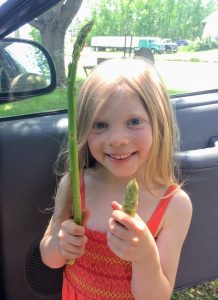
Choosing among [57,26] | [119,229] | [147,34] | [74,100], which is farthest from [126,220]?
[147,34]

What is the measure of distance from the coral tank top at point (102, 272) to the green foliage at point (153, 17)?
87cm

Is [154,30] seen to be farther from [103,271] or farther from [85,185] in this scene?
[103,271]

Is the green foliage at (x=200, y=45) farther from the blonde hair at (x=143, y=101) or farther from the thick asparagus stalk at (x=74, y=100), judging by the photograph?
the thick asparagus stalk at (x=74, y=100)

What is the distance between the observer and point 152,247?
3.80ft

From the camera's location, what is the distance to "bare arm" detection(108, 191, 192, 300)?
1.06 m

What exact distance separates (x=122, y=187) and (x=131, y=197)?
0.76 metres

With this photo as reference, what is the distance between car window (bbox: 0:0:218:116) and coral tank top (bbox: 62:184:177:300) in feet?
1.94

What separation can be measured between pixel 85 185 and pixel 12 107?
65 centimetres

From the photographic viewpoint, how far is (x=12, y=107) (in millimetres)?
Answer: 2059

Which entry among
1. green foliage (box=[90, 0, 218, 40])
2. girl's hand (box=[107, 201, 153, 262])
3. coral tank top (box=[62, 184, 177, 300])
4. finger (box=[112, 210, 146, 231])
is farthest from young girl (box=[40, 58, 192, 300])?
green foliage (box=[90, 0, 218, 40])

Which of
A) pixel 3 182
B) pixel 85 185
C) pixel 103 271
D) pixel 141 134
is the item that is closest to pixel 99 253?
pixel 103 271

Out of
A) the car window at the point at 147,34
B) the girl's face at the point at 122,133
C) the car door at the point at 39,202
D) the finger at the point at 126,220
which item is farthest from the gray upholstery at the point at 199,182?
the finger at the point at 126,220

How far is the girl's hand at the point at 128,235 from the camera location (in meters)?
1.00

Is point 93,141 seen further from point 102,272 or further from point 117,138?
point 102,272
